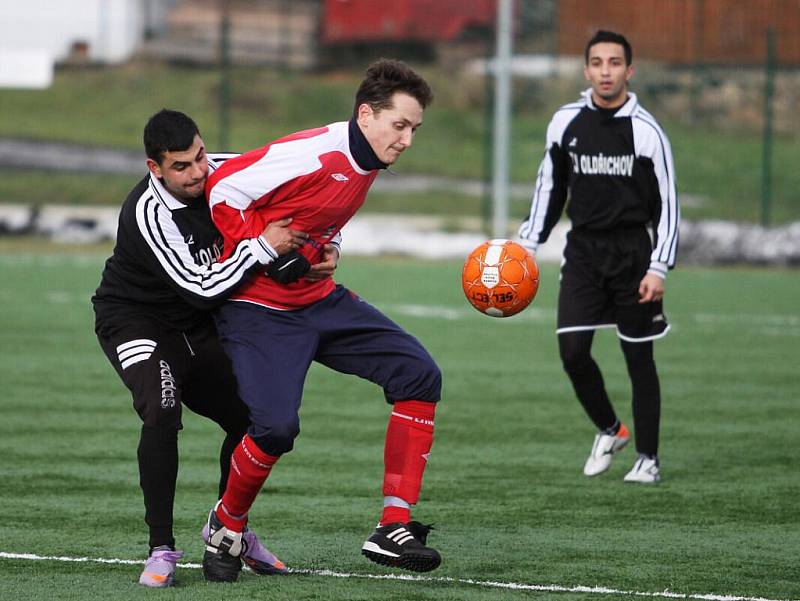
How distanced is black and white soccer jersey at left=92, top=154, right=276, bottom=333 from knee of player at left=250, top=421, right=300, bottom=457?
522 millimetres

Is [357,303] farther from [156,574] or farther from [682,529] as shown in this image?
[682,529]

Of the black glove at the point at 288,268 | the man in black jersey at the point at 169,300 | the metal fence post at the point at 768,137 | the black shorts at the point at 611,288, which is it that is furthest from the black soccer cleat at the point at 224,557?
the metal fence post at the point at 768,137

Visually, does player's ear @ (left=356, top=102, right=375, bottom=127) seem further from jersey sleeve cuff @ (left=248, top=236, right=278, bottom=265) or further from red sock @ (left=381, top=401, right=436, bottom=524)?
red sock @ (left=381, top=401, right=436, bottom=524)

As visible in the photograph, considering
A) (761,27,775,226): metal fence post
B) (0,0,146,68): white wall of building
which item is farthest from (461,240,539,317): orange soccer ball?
(0,0,146,68): white wall of building

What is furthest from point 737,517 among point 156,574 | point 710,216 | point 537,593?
point 710,216

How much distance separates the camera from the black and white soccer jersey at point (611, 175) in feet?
24.3

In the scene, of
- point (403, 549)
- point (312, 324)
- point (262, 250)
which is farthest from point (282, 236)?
point (403, 549)

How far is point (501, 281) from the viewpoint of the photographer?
20.5ft

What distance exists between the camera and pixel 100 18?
31.0 meters

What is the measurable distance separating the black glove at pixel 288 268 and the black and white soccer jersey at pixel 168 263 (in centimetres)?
4

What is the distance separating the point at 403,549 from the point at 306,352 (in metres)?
0.81

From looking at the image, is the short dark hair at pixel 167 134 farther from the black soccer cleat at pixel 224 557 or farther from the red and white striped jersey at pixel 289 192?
the black soccer cleat at pixel 224 557

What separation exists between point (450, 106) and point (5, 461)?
80.1ft

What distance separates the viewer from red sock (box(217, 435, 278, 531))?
17.7 feet
